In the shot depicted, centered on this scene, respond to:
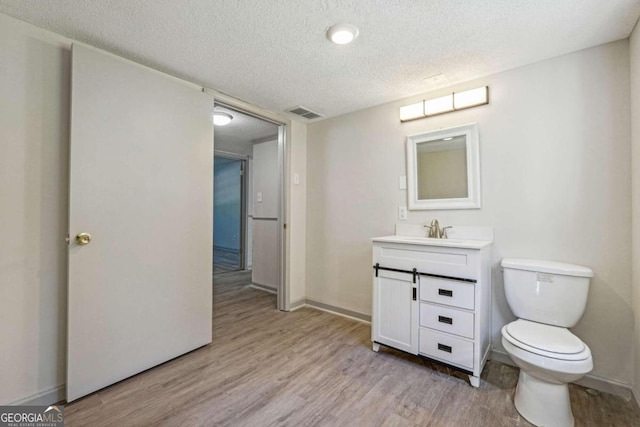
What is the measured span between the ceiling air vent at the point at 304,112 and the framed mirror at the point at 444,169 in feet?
3.66

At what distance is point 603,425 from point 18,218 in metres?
3.38

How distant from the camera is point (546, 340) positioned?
4.96 ft

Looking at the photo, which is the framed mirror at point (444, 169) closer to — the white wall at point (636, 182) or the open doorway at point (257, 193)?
the white wall at point (636, 182)

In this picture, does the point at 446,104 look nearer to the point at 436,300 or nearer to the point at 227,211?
the point at 436,300

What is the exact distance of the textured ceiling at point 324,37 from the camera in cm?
146

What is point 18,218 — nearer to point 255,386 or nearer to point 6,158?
point 6,158

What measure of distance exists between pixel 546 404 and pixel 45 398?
9.21 feet

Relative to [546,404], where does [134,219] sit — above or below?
above

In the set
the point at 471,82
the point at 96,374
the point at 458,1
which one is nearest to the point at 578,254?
the point at 471,82

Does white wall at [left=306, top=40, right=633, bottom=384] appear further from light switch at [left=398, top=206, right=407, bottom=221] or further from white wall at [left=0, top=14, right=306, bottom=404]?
white wall at [left=0, top=14, right=306, bottom=404]

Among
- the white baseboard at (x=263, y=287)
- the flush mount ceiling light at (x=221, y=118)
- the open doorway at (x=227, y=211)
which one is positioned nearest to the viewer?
the flush mount ceiling light at (x=221, y=118)

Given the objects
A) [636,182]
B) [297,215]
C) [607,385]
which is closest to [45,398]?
[297,215]

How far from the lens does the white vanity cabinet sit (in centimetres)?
182

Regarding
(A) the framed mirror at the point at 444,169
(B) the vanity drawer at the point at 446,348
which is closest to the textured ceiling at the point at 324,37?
(A) the framed mirror at the point at 444,169
